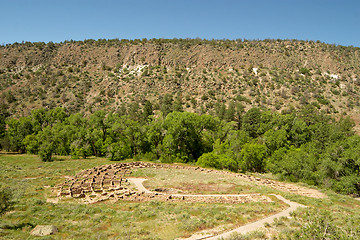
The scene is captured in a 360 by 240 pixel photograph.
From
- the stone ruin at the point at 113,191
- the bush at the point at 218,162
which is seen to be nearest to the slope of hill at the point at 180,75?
the bush at the point at 218,162

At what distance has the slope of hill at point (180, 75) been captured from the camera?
6500cm

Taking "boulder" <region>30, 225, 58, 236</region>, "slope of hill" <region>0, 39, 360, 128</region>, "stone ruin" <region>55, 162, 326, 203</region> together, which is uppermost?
"slope of hill" <region>0, 39, 360, 128</region>

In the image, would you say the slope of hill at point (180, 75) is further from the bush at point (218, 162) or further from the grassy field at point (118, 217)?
the grassy field at point (118, 217)

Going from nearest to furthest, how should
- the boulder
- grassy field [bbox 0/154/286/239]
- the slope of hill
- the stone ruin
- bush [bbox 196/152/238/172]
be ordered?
the boulder → grassy field [bbox 0/154/286/239] → the stone ruin → bush [bbox 196/152/238/172] → the slope of hill

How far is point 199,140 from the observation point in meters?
45.0

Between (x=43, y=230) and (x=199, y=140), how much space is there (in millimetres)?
34975

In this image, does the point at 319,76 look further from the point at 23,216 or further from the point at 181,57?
the point at 23,216

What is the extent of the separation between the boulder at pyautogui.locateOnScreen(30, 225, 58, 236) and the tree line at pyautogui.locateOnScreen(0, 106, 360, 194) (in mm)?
28056

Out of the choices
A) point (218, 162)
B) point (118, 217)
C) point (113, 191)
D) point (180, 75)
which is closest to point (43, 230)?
point (118, 217)

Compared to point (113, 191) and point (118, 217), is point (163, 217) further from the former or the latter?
point (113, 191)

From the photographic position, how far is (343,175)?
2612 centimetres

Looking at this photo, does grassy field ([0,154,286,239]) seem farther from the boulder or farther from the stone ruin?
the stone ruin

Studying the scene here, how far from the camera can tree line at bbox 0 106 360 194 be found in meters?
36.0

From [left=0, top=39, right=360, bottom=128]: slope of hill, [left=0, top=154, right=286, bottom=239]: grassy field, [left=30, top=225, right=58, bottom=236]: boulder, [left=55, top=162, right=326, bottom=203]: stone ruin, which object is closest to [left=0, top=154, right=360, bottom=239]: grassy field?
[left=0, top=154, right=286, bottom=239]: grassy field
